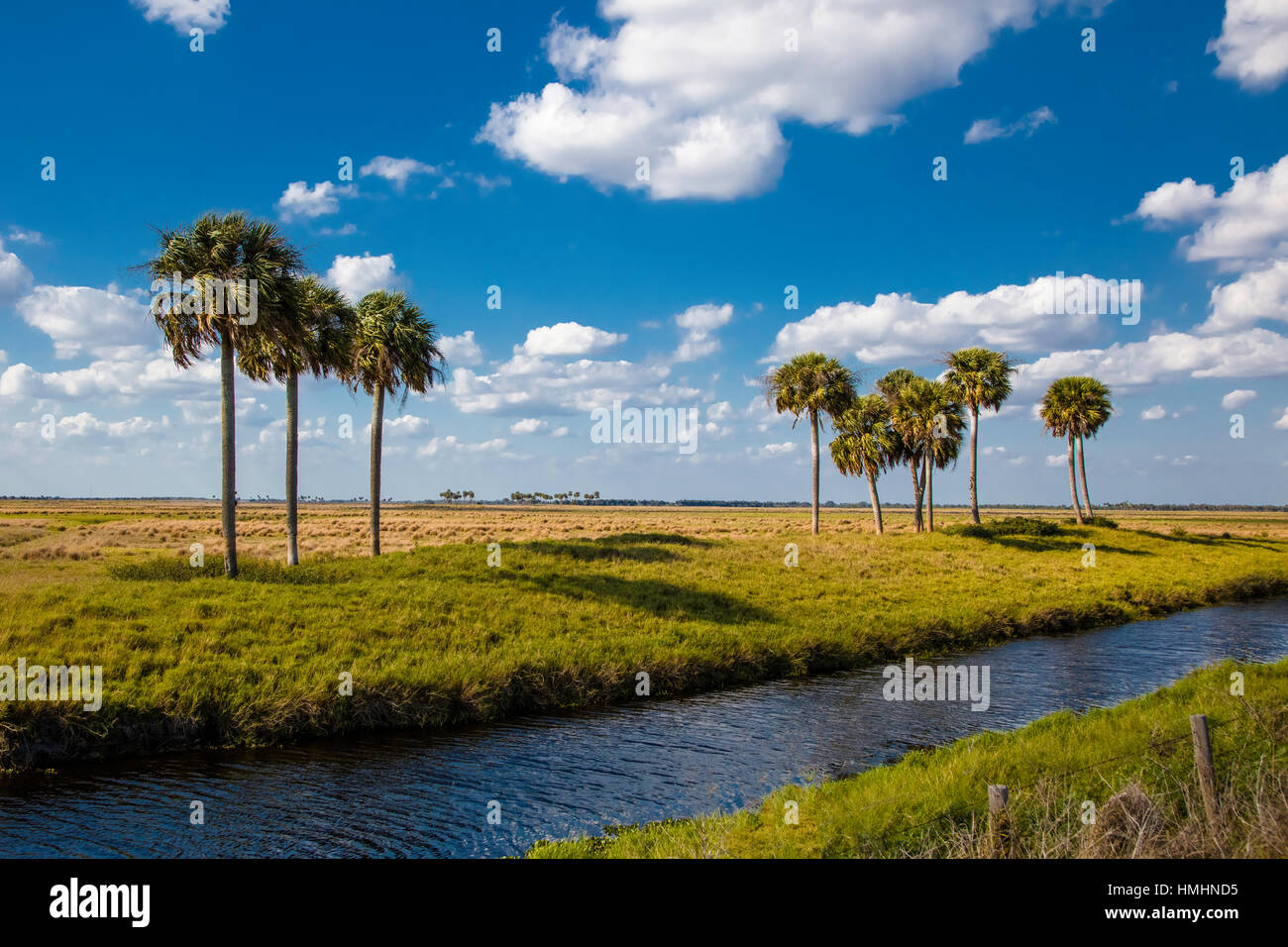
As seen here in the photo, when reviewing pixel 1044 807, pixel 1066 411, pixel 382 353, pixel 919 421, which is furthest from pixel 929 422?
pixel 1044 807

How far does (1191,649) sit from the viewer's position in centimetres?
2791

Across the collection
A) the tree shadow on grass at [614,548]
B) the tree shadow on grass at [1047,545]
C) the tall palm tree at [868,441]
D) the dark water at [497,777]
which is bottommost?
the dark water at [497,777]

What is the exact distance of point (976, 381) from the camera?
59281 millimetres

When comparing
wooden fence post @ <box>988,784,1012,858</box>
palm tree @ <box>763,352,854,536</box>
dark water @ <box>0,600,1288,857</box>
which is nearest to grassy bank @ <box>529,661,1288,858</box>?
wooden fence post @ <box>988,784,1012,858</box>

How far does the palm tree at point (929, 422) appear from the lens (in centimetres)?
5878

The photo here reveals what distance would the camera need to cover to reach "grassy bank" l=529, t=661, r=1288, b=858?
27.3 ft

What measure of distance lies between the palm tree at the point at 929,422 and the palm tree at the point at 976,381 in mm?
947

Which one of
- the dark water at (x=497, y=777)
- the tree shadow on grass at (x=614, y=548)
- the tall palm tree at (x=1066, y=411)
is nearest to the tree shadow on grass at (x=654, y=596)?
the tree shadow on grass at (x=614, y=548)

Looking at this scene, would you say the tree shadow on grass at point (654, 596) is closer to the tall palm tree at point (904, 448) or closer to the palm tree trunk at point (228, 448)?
the palm tree trunk at point (228, 448)

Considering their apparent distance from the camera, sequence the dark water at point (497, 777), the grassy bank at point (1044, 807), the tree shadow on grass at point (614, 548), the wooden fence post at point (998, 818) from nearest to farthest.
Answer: the wooden fence post at point (998, 818), the grassy bank at point (1044, 807), the dark water at point (497, 777), the tree shadow on grass at point (614, 548)

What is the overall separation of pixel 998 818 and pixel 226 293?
1038 inches
